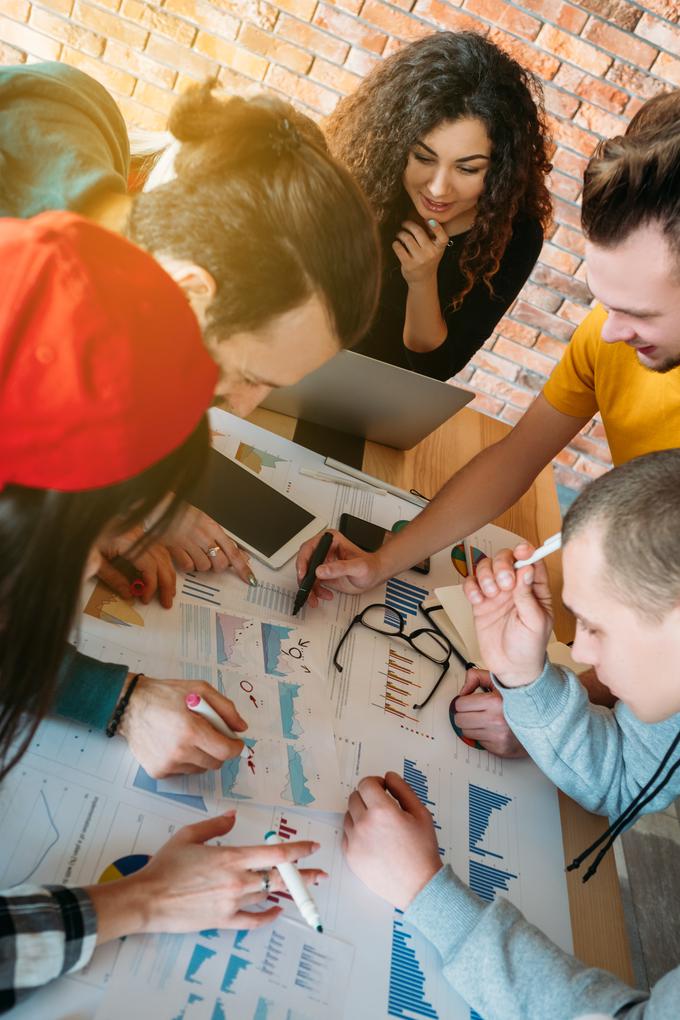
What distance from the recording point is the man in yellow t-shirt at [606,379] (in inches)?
39.5

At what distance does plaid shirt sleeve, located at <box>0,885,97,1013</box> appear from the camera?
616 mm

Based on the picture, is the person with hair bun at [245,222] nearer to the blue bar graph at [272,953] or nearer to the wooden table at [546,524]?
the blue bar graph at [272,953]

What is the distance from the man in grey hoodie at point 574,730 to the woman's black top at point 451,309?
70 cm

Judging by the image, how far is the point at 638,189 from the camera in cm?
99

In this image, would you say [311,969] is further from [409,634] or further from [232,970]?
[409,634]

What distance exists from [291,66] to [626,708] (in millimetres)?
1957

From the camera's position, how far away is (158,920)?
2.28ft

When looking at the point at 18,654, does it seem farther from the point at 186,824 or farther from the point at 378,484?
the point at 378,484

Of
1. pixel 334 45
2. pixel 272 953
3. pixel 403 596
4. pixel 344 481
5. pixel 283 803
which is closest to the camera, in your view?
pixel 272 953

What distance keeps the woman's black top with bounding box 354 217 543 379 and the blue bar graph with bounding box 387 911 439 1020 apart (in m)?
1.05

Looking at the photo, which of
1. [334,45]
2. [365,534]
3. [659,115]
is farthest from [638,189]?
[334,45]

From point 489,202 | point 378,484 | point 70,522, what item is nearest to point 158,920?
point 70,522

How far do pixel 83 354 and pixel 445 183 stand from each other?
1194 mm

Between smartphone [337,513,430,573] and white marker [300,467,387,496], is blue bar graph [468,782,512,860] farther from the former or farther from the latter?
white marker [300,467,387,496]
